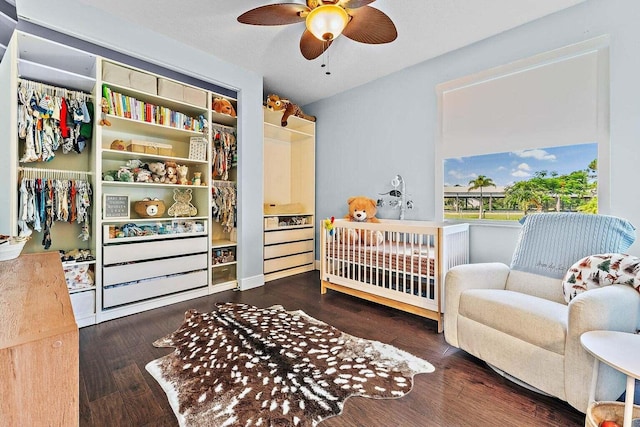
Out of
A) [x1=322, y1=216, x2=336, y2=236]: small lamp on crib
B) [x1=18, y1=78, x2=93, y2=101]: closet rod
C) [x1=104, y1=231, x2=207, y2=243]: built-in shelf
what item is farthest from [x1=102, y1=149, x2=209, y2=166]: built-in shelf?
[x1=322, y1=216, x2=336, y2=236]: small lamp on crib

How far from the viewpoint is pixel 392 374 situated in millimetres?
1679

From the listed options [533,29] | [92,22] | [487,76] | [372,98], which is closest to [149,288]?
[92,22]

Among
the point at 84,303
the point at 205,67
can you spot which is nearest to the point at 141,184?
the point at 84,303

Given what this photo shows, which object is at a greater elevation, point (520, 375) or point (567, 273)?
point (567, 273)

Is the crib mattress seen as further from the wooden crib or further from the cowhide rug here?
the cowhide rug

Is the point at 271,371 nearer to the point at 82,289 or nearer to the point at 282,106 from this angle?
the point at 82,289

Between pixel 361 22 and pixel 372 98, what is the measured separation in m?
1.59

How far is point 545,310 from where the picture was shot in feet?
4.98

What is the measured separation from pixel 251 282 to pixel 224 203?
0.98 metres

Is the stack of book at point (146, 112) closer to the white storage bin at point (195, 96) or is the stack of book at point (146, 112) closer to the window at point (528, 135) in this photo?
the white storage bin at point (195, 96)

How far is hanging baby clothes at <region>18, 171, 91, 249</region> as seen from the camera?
7.23ft

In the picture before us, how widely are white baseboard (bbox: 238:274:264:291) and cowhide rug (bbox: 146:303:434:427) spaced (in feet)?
Result: 3.03

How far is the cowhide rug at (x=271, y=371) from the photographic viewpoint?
138 cm

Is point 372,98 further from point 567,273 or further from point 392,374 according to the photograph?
point 392,374
